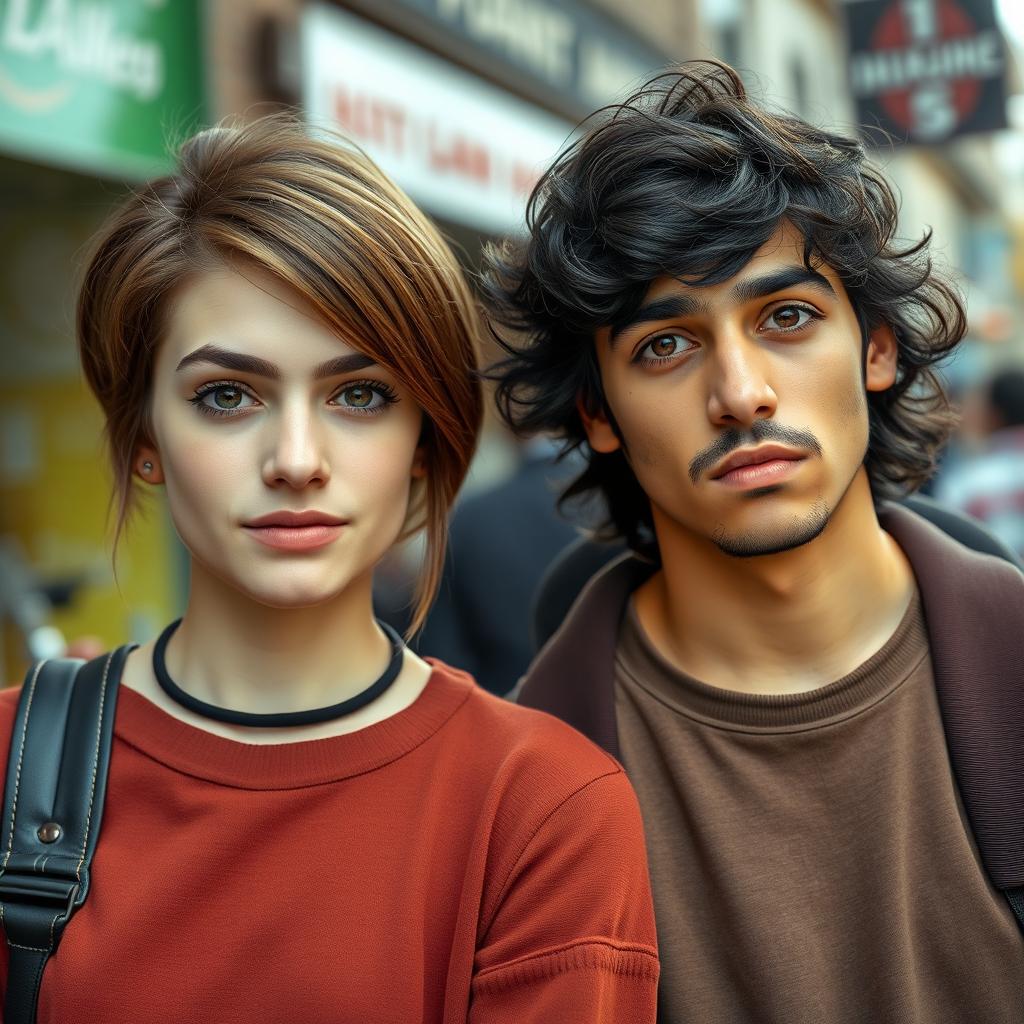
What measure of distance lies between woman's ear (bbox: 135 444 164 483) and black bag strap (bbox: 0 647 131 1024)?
1.02ft

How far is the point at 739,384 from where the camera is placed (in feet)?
7.04

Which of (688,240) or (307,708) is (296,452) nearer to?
(307,708)

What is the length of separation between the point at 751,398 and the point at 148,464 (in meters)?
0.97

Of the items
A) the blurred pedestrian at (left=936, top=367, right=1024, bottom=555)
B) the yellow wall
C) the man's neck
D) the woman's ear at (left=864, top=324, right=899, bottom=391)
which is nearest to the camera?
the man's neck

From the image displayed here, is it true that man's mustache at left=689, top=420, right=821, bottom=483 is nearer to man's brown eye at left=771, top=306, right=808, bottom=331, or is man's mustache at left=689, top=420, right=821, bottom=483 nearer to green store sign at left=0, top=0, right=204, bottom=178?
man's brown eye at left=771, top=306, right=808, bottom=331

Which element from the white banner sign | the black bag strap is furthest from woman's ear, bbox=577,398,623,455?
the white banner sign

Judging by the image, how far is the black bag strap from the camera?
6.17ft

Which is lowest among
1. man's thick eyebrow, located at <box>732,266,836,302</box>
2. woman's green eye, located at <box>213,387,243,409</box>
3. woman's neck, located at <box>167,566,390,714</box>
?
woman's neck, located at <box>167,566,390,714</box>

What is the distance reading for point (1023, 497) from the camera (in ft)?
19.0

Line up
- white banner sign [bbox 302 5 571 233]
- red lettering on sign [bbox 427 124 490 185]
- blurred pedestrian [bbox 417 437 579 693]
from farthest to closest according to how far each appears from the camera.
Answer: red lettering on sign [bbox 427 124 490 185], white banner sign [bbox 302 5 571 233], blurred pedestrian [bbox 417 437 579 693]

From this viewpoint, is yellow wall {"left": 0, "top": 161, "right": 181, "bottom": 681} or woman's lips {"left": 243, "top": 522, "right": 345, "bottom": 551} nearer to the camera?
woman's lips {"left": 243, "top": 522, "right": 345, "bottom": 551}

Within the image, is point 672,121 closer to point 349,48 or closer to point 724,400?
point 724,400

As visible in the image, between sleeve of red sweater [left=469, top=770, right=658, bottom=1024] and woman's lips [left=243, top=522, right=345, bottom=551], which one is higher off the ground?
woman's lips [left=243, top=522, right=345, bottom=551]

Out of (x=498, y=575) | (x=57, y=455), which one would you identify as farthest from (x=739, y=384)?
(x=57, y=455)
